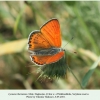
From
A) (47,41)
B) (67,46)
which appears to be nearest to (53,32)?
(47,41)

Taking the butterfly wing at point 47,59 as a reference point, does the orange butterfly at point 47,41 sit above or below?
above

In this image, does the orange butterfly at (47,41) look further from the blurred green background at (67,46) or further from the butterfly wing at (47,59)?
the blurred green background at (67,46)

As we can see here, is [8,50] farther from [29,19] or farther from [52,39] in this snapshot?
[29,19]

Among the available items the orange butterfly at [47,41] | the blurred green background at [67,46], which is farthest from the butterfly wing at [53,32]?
the blurred green background at [67,46]

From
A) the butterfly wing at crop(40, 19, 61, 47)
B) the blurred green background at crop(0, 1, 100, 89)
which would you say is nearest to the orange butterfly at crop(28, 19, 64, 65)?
the butterfly wing at crop(40, 19, 61, 47)

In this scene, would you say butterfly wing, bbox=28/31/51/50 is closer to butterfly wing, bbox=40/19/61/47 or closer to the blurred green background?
butterfly wing, bbox=40/19/61/47

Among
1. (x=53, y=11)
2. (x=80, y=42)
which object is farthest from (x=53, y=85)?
(x=53, y=11)

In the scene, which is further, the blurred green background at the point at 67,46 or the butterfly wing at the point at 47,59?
the blurred green background at the point at 67,46

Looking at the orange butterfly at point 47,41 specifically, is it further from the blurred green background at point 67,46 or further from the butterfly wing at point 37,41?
the blurred green background at point 67,46
